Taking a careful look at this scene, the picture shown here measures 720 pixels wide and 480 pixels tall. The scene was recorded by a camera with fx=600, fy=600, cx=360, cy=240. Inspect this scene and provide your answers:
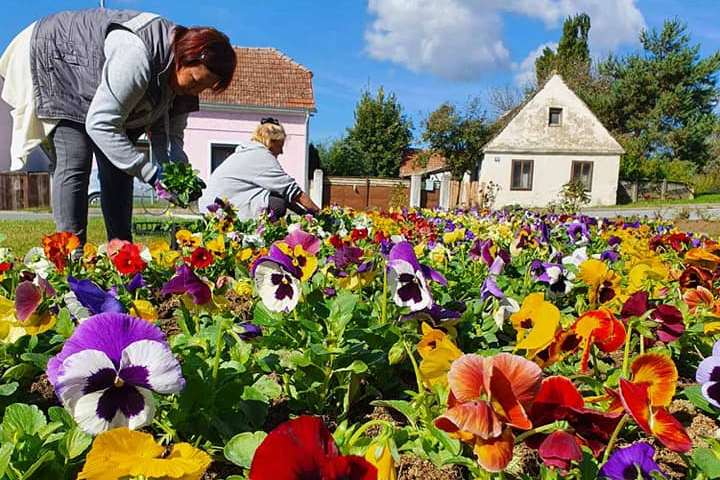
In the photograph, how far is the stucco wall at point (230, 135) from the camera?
62.4 feet

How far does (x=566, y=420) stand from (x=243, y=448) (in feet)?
1.37

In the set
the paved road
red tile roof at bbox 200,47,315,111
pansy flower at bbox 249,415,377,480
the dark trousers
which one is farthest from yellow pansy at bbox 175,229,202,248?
red tile roof at bbox 200,47,315,111

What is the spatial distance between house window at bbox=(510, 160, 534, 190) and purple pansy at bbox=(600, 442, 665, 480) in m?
26.4

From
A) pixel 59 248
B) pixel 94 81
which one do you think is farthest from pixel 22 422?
pixel 94 81

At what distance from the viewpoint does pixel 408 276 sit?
128cm

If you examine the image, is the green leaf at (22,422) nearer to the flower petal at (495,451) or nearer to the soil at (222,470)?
the soil at (222,470)

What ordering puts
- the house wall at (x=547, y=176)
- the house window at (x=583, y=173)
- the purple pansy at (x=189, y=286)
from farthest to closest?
Result: the house window at (x=583, y=173) → the house wall at (x=547, y=176) → the purple pansy at (x=189, y=286)

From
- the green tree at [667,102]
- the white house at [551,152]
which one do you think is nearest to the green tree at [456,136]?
the white house at [551,152]

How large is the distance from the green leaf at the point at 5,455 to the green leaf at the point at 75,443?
7 cm

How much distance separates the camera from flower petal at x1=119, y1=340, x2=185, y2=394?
2.26 feet

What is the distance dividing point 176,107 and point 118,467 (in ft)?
10.1

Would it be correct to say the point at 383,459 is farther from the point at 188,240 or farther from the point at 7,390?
the point at 188,240

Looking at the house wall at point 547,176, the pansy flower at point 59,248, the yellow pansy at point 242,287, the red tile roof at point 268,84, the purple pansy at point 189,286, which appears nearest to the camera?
the purple pansy at point 189,286

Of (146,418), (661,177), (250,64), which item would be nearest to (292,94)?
(250,64)
